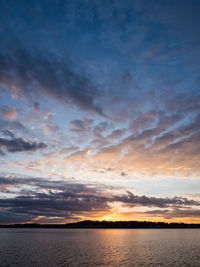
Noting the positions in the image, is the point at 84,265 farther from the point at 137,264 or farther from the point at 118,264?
the point at 137,264

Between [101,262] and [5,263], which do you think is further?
[101,262]

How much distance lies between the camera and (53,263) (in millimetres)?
69938

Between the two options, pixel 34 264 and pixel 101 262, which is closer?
pixel 34 264

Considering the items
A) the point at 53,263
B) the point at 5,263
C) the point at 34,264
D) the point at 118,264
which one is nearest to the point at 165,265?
the point at 118,264

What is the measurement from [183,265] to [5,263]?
173 feet

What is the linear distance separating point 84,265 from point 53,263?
392 inches

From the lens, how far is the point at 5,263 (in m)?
68.0

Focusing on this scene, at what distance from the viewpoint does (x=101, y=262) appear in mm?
73438

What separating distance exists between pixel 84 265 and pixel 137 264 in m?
16.0

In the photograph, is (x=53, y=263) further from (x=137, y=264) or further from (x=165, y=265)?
(x=165, y=265)

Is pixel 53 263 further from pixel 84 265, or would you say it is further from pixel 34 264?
pixel 84 265

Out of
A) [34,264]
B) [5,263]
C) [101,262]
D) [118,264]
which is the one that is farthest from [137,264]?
[5,263]

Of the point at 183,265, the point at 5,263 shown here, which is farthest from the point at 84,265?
the point at 183,265

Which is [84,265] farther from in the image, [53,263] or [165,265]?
[165,265]
